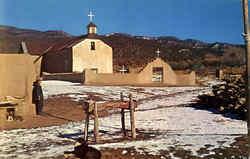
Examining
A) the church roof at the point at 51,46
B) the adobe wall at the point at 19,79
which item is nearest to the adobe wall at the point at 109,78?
the church roof at the point at 51,46

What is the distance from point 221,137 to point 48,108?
11.1m

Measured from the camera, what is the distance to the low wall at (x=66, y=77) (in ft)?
108

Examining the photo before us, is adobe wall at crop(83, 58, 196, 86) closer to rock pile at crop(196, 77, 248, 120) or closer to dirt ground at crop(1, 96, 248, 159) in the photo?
dirt ground at crop(1, 96, 248, 159)

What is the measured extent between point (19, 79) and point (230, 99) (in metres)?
10.5

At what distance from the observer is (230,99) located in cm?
1573

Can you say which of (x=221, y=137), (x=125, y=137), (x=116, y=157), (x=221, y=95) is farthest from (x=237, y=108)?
(x=116, y=157)

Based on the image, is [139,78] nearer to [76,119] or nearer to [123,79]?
[123,79]

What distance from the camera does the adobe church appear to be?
3794 cm

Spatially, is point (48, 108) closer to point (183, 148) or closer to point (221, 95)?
point (221, 95)

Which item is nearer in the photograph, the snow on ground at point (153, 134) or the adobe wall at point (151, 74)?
the snow on ground at point (153, 134)

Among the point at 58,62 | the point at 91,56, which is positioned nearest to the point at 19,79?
the point at 91,56

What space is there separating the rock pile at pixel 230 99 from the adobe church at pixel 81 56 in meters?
22.4

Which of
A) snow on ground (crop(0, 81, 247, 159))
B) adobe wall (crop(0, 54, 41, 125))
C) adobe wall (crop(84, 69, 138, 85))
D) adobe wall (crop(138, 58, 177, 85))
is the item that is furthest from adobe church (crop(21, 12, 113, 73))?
adobe wall (crop(0, 54, 41, 125))

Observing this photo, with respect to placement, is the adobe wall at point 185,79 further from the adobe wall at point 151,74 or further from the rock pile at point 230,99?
the rock pile at point 230,99
